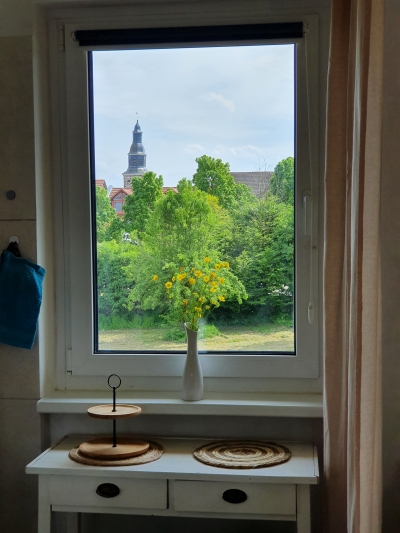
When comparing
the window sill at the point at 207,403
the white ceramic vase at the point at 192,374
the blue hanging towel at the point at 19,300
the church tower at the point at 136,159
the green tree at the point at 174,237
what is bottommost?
the window sill at the point at 207,403

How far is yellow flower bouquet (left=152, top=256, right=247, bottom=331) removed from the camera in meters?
2.30

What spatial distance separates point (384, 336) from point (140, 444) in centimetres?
86

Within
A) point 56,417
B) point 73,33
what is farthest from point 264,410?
point 73,33

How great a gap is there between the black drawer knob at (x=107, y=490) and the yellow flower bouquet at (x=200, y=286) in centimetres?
61

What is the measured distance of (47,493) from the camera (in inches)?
78.5

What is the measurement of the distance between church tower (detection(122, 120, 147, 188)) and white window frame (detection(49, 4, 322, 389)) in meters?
0.15

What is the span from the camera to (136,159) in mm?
2367

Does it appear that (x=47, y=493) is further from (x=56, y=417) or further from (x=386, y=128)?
(x=386, y=128)

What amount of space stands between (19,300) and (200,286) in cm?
62

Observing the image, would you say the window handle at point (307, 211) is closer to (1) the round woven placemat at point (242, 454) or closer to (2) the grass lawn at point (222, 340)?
(2) the grass lawn at point (222, 340)

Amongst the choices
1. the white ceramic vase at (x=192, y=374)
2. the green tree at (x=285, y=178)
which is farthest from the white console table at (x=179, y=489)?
the green tree at (x=285, y=178)

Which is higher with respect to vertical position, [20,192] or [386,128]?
[386,128]

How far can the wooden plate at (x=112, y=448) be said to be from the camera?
2.02 meters

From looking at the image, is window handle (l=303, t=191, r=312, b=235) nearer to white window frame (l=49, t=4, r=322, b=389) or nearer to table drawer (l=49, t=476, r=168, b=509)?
white window frame (l=49, t=4, r=322, b=389)
